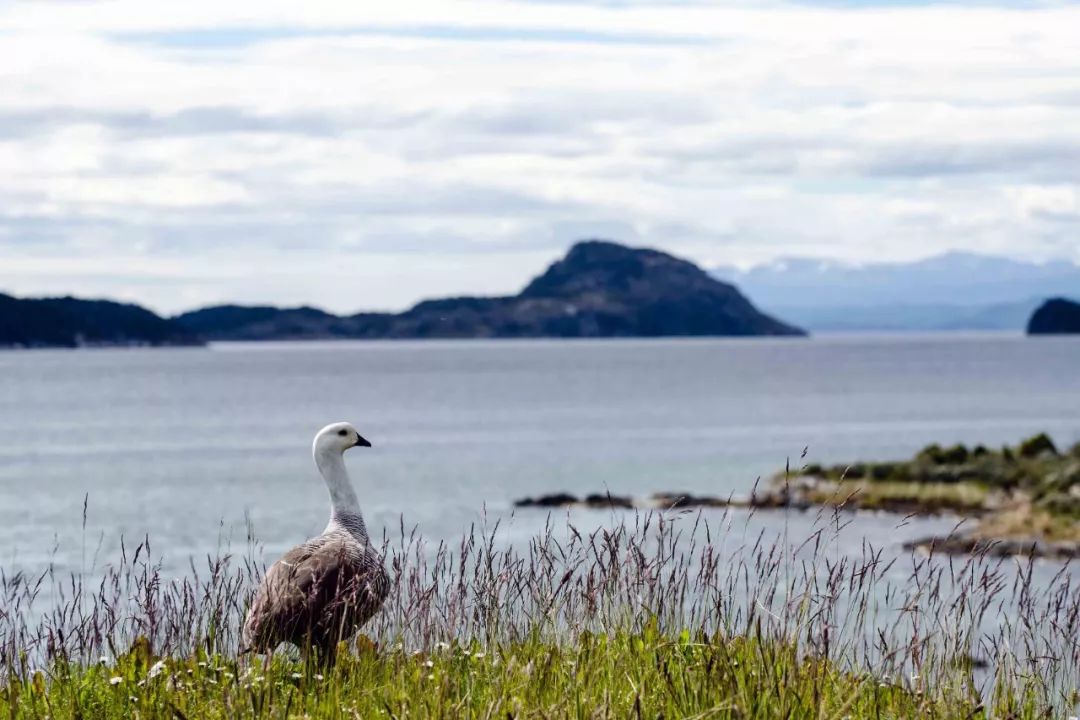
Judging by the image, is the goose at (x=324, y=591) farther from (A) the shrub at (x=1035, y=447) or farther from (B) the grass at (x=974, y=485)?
(A) the shrub at (x=1035, y=447)

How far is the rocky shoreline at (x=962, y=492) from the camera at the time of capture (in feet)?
148

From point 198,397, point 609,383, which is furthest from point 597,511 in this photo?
point 609,383

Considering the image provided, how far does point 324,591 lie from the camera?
8555 millimetres

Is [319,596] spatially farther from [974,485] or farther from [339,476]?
[974,485]

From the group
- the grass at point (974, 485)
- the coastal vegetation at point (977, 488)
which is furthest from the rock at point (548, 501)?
the grass at point (974, 485)

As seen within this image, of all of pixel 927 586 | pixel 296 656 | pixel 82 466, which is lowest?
pixel 82 466

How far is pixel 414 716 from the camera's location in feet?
20.4

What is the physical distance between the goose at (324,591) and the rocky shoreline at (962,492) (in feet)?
119

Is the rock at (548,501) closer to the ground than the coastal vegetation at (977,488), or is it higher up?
closer to the ground

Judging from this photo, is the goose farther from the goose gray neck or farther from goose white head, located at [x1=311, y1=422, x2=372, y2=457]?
goose white head, located at [x1=311, y1=422, x2=372, y2=457]

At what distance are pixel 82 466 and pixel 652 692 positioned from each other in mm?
85640

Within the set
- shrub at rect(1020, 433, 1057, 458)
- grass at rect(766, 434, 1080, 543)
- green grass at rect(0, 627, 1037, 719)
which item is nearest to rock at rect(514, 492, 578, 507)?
grass at rect(766, 434, 1080, 543)

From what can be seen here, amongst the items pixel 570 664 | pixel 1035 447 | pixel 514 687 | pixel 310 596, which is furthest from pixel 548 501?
pixel 514 687

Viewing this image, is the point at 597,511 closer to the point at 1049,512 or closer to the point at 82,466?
the point at 1049,512
